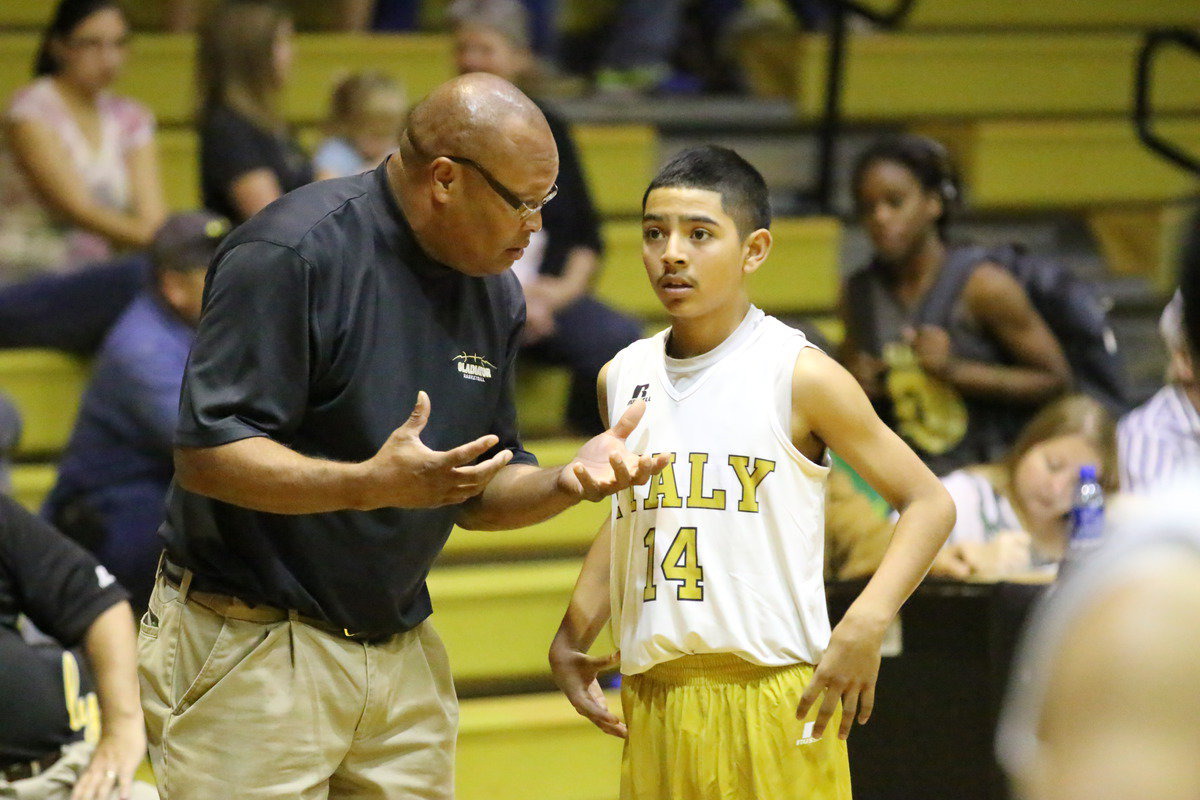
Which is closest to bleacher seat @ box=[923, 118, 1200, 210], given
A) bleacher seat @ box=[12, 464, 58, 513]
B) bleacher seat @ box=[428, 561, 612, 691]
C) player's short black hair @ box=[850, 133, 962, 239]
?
player's short black hair @ box=[850, 133, 962, 239]

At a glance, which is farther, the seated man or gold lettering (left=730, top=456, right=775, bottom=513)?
the seated man

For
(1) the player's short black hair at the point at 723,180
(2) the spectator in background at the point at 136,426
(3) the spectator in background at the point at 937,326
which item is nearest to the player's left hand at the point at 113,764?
(2) the spectator in background at the point at 136,426

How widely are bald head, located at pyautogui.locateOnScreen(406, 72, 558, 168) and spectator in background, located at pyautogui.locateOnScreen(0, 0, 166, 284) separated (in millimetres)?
2641

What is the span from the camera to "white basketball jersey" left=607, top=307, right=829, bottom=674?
2.33 meters

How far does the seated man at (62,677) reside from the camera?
117 inches

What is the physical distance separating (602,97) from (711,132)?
1.43 ft

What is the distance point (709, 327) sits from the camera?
2.47 m

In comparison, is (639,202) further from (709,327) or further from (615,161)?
(709,327)

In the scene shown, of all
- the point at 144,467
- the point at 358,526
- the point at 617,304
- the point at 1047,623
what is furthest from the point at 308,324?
the point at 617,304

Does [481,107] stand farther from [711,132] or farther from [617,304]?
[711,132]

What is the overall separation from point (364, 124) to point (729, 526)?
2.51 meters

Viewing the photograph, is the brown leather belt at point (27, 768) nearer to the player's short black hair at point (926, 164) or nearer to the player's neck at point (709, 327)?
the player's neck at point (709, 327)

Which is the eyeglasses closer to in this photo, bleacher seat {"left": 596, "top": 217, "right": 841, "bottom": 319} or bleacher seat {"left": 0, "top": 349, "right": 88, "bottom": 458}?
bleacher seat {"left": 0, "top": 349, "right": 88, "bottom": 458}

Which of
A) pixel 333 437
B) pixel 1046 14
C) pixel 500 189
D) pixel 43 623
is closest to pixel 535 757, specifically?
pixel 43 623
